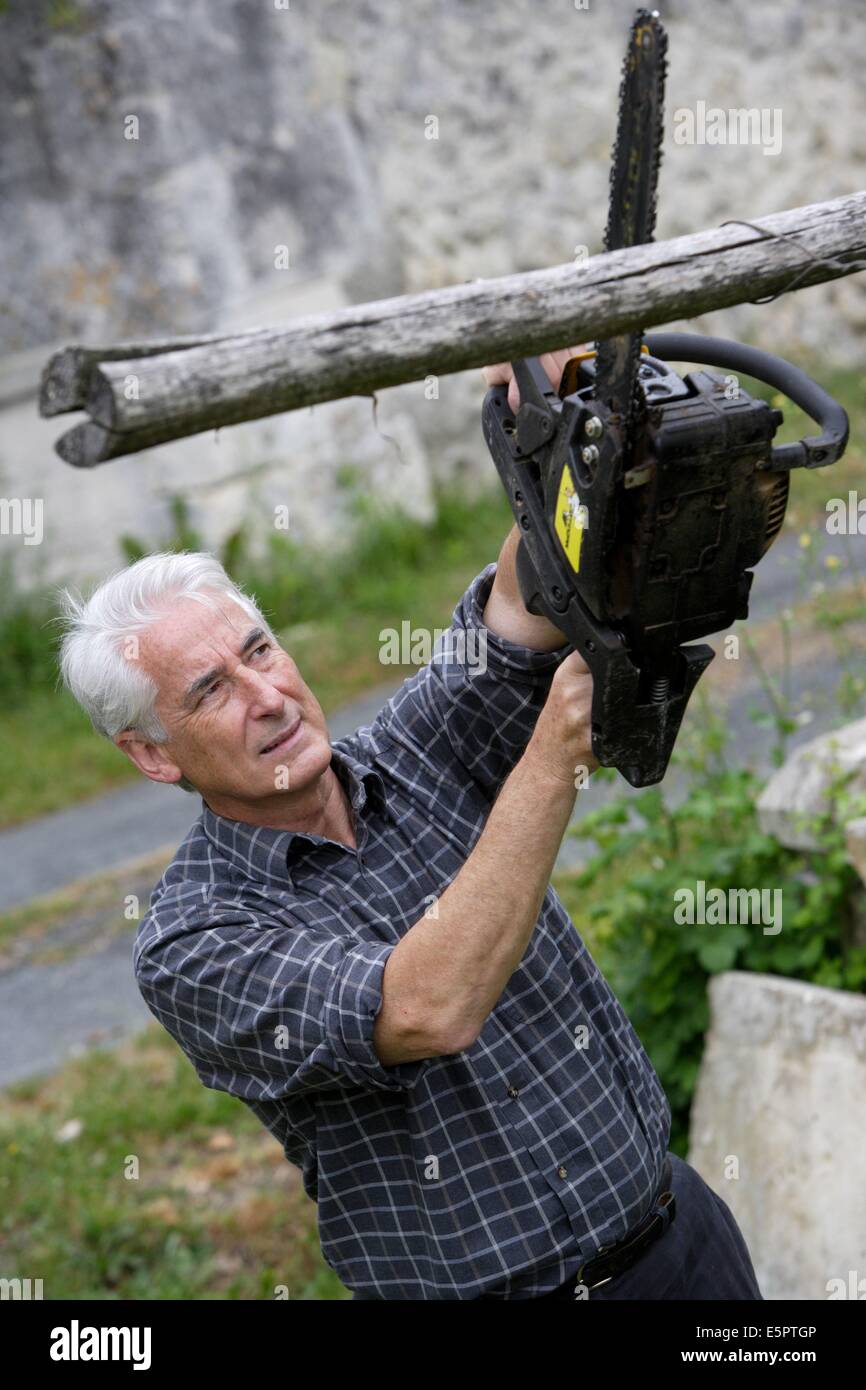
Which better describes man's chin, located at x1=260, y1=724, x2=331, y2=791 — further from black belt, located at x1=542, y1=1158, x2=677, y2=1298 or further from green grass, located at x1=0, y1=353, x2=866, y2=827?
green grass, located at x1=0, y1=353, x2=866, y2=827

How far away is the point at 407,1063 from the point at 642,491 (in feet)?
3.09

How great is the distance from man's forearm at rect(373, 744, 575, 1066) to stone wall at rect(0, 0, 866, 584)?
Result: 680cm

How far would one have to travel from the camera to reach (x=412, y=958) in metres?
2.02

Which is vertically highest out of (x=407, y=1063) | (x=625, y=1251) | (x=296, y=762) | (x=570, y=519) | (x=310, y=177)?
(x=570, y=519)

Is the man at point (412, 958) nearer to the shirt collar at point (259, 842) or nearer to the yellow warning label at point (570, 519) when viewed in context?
the shirt collar at point (259, 842)

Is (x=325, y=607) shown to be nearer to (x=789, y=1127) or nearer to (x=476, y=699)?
(x=789, y=1127)

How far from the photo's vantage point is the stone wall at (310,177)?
8414 mm

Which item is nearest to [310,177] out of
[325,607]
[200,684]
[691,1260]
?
[325,607]

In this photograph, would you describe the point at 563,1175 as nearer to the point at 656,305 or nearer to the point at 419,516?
the point at 656,305

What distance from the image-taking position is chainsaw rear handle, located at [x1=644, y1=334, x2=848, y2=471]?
75.5 inches

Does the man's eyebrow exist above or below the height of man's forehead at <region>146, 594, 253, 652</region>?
below

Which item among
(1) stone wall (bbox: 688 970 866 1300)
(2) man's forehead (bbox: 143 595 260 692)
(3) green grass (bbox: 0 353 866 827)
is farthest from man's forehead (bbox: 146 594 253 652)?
(3) green grass (bbox: 0 353 866 827)

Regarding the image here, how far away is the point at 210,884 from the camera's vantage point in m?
2.32

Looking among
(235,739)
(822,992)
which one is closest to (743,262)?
(235,739)
